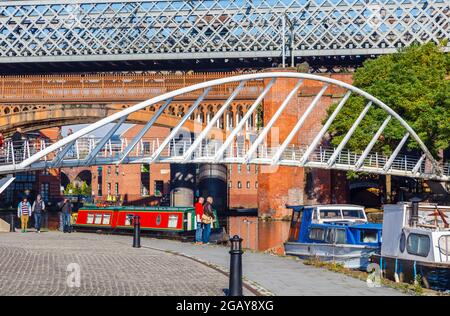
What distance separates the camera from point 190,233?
36.7 metres

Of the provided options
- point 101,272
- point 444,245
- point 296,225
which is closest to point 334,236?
point 296,225

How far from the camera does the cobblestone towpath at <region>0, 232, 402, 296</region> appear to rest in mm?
15844

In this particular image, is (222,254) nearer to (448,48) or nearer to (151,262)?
(151,262)

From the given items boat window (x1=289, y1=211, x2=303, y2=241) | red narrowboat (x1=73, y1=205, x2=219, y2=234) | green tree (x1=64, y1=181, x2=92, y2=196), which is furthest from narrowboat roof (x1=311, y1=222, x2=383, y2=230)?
green tree (x1=64, y1=181, x2=92, y2=196)

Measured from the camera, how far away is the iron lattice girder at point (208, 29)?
85688 millimetres

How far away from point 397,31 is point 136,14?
29.3m

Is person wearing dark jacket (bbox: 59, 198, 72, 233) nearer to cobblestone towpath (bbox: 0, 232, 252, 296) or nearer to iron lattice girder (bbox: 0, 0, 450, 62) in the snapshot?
cobblestone towpath (bbox: 0, 232, 252, 296)

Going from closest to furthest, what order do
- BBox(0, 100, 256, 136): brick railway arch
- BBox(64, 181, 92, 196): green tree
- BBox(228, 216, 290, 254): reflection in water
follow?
BBox(228, 216, 290, 254): reflection in water
BBox(0, 100, 256, 136): brick railway arch
BBox(64, 181, 92, 196): green tree

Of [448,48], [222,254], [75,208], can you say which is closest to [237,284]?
[222,254]

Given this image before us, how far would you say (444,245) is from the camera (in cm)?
2233

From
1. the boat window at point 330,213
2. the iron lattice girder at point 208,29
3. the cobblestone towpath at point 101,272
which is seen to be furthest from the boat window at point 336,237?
the iron lattice girder at point 208,29

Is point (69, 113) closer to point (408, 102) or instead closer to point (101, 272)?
point (408, 102)

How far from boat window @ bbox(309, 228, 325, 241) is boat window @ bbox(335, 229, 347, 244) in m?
0.97

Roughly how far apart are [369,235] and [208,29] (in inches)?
2738
